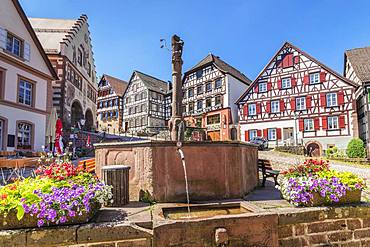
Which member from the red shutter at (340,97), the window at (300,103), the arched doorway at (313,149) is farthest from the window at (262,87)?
the arched doorway at (313,149)

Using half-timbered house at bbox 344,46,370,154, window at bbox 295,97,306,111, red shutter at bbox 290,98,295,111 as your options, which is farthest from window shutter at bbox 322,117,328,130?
red shutter at bbox 290,98,295,111

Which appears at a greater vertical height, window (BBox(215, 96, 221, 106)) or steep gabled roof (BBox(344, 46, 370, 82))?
steep gabled roof (BBox(344, 46, 370, 82))

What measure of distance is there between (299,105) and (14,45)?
28949mm

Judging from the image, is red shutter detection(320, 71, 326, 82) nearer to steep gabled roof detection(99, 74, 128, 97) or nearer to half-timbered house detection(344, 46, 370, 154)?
half-timbered house detection(344, 46, 370, 154)

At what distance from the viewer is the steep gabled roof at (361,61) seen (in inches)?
1011

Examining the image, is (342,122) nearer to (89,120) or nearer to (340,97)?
(340,97)

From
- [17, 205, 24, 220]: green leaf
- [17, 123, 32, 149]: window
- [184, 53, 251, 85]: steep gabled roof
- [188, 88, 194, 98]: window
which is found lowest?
[17, 205, 24, 220]: green leaf

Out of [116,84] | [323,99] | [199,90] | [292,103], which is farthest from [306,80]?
[116,84]

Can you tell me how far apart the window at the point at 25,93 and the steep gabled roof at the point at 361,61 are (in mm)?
31241

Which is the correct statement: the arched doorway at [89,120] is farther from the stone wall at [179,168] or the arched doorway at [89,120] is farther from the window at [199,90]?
the stone wall at [179,168]

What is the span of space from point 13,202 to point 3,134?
593 inches

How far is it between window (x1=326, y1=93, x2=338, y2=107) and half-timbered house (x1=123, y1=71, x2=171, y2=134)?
27.2m

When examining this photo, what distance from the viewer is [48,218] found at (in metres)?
3.55

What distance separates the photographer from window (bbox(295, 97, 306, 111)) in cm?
2849
